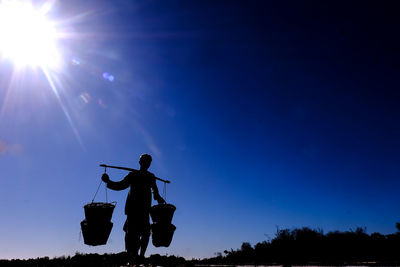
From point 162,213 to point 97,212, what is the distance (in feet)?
4.37

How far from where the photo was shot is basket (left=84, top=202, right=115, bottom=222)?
480 centimetres

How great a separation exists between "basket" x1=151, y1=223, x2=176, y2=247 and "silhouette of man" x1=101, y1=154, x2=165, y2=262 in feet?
0.43

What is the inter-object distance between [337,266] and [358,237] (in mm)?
11040

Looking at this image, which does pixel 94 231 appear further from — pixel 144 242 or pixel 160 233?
pixel 160 233

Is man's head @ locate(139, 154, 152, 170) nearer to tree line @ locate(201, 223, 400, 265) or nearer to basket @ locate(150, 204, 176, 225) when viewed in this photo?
basket @ locate(150, 204, 176, 225)

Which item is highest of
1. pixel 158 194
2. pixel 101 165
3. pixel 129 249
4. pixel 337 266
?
pixel 101 165

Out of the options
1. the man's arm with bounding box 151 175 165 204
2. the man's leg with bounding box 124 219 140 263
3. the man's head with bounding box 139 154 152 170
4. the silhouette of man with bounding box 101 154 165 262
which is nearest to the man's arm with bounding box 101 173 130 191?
the silhouette of man with bounding box 101 154 165 262

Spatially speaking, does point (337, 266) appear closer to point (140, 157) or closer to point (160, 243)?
point (160, 243)

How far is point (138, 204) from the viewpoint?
17.6 feet

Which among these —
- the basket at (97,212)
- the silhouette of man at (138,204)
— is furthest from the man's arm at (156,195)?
the basket at (97,212)

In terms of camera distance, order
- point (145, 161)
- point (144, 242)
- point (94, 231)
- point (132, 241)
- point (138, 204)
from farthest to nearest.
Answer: point (145, 161), point (138, 204), point (144, 242), point (132, 241), point (94, 231)

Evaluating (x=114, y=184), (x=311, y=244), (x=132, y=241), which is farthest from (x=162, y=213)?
(x=311, y=244)

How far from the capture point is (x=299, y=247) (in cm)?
1462

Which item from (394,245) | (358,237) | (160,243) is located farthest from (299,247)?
(160,243)
